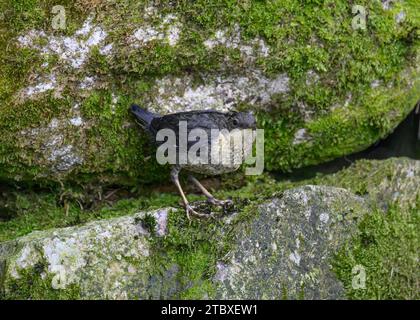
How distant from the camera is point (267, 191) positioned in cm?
567

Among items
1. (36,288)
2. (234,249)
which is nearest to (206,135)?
(234,249)

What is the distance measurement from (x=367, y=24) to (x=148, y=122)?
2.22 meters

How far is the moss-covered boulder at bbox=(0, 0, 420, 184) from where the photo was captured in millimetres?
5254

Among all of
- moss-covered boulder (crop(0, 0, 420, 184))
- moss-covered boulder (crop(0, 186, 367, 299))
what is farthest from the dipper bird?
moss-covered boulder (crop(0, 186, 367, 299))

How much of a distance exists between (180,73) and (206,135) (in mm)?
719

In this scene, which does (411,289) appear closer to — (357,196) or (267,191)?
(357,196)

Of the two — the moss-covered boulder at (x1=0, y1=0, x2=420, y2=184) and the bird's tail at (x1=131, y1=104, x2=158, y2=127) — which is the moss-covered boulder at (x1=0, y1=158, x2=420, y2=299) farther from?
the bird's tail at (x1=131, y1=104, x2=158, y2=127)

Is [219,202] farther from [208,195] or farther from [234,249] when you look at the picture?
[234,249]

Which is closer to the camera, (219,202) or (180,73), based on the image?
(219,202)

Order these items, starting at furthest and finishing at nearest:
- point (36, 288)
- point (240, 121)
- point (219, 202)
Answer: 1. point (219, 202)
2. point (240, 121)
3. point (36, 288)

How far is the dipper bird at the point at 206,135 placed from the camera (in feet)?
17.0

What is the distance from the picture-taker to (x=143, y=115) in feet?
17.8

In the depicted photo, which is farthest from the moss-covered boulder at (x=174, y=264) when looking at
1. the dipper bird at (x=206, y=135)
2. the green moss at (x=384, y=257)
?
the dipper bird at (x=206, y=135)

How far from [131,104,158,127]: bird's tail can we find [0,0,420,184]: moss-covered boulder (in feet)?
0.34
